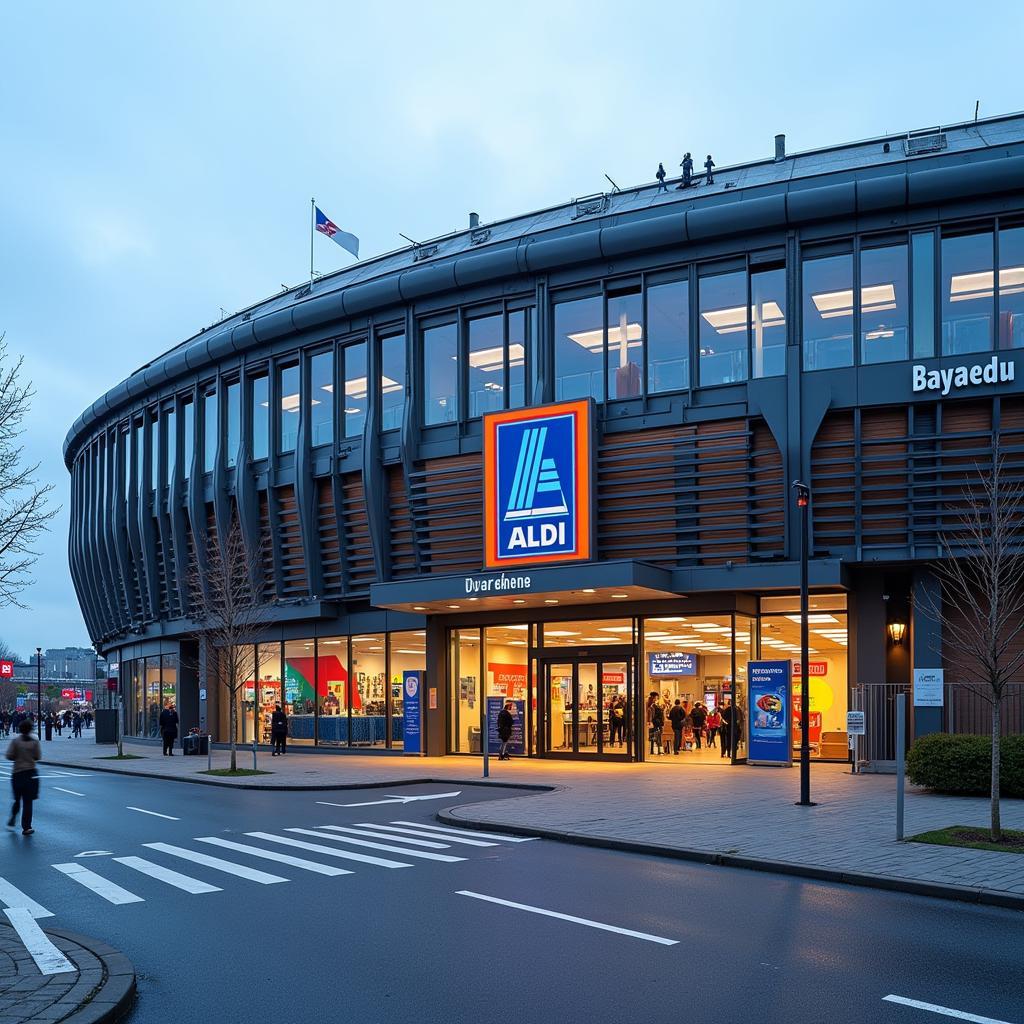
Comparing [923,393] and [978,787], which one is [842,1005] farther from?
[923,393]

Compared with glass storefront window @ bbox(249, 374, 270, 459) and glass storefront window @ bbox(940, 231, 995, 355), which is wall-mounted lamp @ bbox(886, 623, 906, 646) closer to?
glass storefront window @ bbox(940, 231, 995, 355)

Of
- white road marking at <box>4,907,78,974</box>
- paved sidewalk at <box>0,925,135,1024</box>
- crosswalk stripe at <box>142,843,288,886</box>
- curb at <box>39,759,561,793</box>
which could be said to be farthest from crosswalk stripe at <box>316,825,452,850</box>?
paved sidewalk at <box>0,925,135,1024</box>

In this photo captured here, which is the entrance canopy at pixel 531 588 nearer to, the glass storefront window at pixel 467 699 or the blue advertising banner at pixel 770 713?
the glass storefront window at pixel 467 699

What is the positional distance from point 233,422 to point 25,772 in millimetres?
25437

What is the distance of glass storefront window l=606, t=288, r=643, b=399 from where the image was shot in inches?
1194

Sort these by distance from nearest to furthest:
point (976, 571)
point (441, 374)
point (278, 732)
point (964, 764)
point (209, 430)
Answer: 1. point (964, 764)
2. point (976, 571)
3. point (441, 374)
4. point (278, 732)
5. point (209, 430)

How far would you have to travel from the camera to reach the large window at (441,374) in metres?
33.9

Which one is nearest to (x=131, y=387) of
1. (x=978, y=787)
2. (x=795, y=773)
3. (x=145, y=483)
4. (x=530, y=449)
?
(x=145, y=483)

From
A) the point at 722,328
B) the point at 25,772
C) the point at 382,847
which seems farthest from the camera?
the point at 722,328

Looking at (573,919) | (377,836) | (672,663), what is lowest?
(377,836)

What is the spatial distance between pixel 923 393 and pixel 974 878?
16416mm

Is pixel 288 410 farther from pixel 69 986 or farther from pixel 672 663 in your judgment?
pixel 69 986

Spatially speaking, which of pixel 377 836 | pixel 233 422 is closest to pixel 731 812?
pixel 377 836

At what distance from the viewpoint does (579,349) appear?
103 ft
